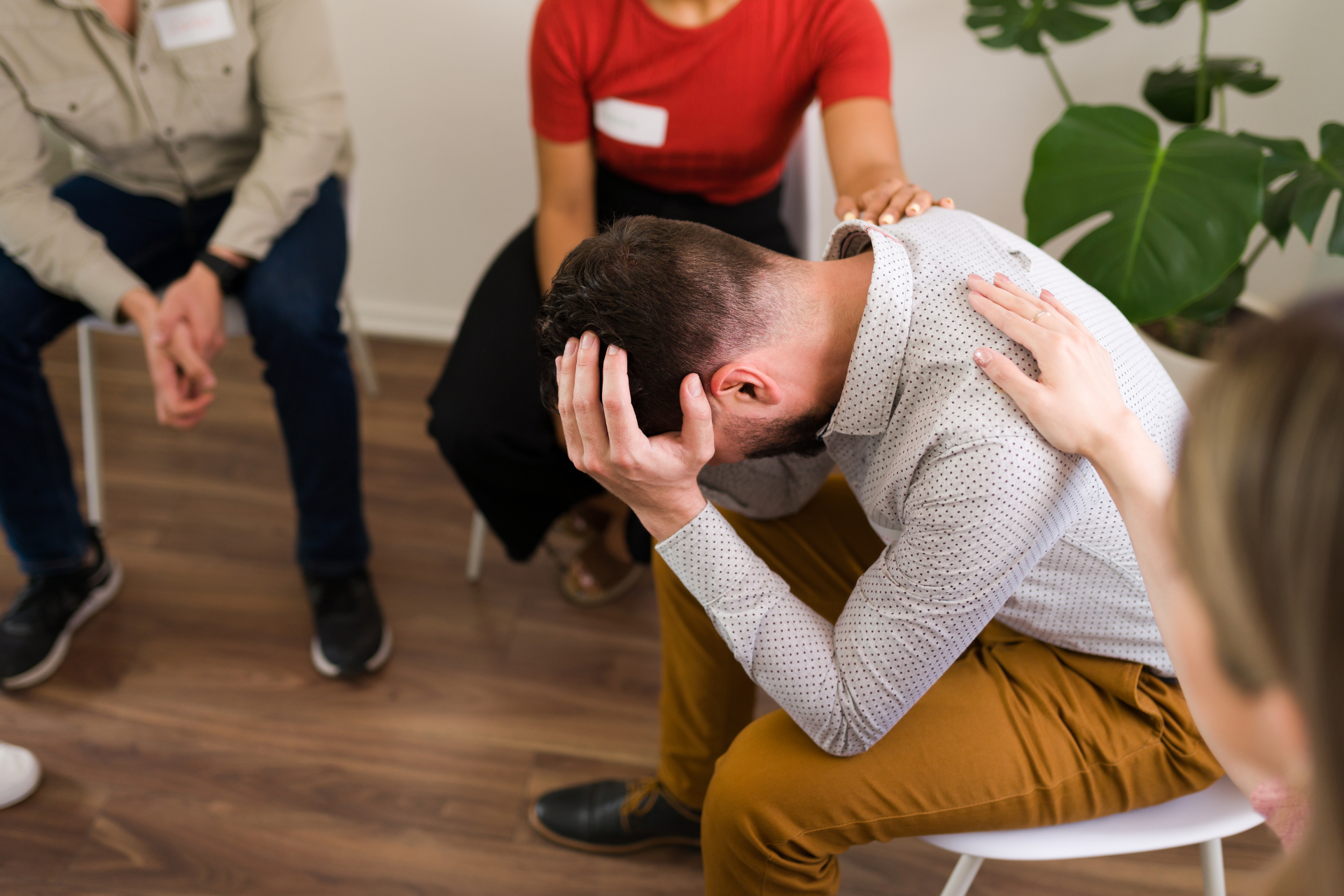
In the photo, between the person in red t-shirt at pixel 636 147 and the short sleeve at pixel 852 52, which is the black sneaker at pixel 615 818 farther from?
the short sleeve at pixel 852 52

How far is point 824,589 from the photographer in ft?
3.81

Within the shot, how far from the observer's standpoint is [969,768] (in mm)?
916

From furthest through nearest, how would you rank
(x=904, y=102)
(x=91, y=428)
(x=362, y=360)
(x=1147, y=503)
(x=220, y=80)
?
(x=362, y=360) → (x=904, y=102) → (x=91, y=428) → (x=220, y=80) → (x=1147, y=503)

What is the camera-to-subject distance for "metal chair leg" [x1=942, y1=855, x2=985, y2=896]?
1.01 metres

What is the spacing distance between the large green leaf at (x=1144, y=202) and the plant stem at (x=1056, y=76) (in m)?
0.23

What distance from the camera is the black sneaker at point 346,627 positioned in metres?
1.65

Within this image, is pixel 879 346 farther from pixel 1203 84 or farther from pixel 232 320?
pixel 232 320

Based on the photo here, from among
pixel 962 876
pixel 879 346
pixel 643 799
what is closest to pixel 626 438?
pixel 879 346

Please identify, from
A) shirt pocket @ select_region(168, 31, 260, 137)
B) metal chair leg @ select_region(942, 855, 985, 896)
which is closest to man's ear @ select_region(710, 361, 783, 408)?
metal chair leg @ select_region(942, 855, 985, 896)

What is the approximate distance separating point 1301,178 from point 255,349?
168 cm

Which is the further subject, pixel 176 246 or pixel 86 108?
pixel 176 246

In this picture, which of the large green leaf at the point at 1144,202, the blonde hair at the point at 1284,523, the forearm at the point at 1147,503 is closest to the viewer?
the blonde hair at the point at 1284,523

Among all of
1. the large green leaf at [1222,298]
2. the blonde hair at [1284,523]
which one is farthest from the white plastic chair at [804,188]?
the blonde hair at [1284,523]

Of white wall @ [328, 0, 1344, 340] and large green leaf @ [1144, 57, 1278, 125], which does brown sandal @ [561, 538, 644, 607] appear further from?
large green leaf @ [1144, 57, 1278, 125]
